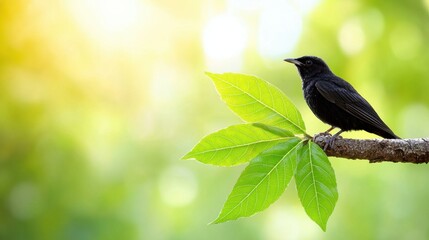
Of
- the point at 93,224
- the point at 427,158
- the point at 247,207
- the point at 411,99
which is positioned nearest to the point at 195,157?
the point at 247,207

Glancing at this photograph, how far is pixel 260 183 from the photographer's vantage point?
1386 mm

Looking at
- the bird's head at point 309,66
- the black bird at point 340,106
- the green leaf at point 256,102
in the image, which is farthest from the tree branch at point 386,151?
the bird's head at point 309,66

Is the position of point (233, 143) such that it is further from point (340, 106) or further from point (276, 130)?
point (340, 106)

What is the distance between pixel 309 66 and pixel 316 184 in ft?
5.80

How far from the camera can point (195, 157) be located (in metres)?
1.40

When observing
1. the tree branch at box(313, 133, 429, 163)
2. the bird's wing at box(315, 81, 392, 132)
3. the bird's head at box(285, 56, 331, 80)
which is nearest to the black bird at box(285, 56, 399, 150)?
the bird's wing at box(315, 81, 392, 132)

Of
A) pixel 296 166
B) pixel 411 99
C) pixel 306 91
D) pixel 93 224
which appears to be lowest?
pixel 93 224

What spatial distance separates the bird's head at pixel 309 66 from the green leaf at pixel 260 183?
159cm

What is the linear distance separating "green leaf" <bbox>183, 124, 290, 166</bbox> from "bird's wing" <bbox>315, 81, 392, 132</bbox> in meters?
0.83

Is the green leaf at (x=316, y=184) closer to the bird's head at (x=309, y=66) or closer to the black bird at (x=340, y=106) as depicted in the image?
the black bird at (x=340, y=106)

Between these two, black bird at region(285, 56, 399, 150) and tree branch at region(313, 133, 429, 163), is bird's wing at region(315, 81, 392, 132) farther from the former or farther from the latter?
tree branch at region(313, 133, 429, 163)

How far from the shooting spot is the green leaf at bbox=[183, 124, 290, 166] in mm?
1412

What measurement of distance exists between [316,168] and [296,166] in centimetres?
5

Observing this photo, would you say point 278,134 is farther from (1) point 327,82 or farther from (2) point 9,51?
(2) point 9,51
